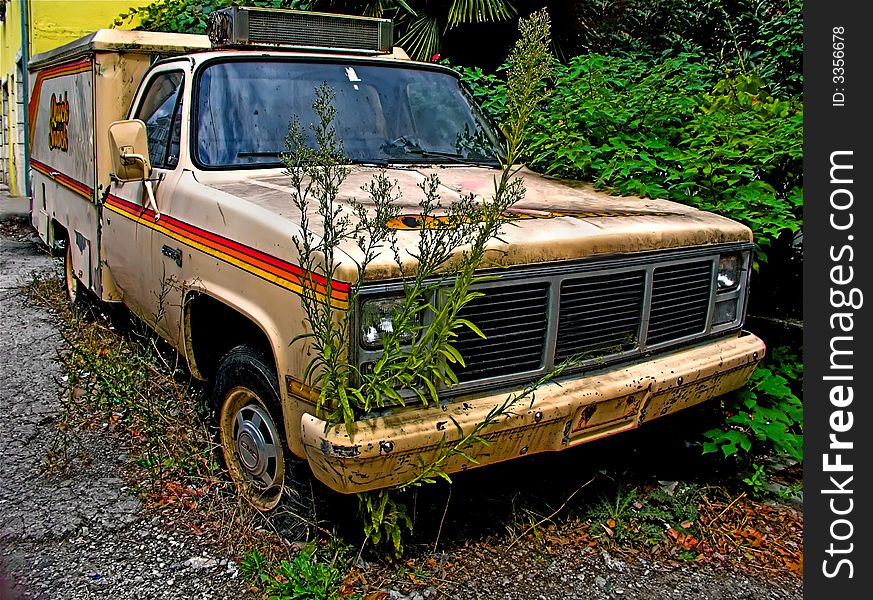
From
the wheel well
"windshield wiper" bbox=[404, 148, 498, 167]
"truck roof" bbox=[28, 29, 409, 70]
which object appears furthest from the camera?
"truck roof" bbox=[28, 29, 409, 70]


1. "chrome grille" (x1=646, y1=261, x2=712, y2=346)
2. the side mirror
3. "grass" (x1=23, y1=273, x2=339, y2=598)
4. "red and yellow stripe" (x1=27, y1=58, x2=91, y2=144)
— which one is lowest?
"grass" (x1=23, y1=273, x2=339, y2=598)

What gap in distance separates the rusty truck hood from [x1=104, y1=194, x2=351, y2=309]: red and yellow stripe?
5.7 inches

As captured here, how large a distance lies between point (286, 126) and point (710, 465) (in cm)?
282

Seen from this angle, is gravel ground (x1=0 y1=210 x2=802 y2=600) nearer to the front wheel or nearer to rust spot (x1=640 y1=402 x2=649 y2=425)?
the front wheel

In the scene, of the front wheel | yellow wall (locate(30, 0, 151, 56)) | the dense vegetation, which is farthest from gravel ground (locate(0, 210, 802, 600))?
yellow wall (locate(30, 0, 151, 56))

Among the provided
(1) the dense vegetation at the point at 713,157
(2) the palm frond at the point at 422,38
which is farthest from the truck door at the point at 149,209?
(2) the palm frond at the point at 422,38

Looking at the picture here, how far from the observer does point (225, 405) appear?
12.2 ft

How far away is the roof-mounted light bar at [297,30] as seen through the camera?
470 centimetres

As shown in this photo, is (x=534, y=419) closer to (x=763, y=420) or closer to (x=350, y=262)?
(x=350, y=262)

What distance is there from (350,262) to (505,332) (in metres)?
0.71

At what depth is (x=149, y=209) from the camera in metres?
4.27

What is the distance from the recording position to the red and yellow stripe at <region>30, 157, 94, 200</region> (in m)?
5.49

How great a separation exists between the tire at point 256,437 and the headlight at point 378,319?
1.97ft

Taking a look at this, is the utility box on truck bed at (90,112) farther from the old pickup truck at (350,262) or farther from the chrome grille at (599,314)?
the chrome grille at (599,314)
